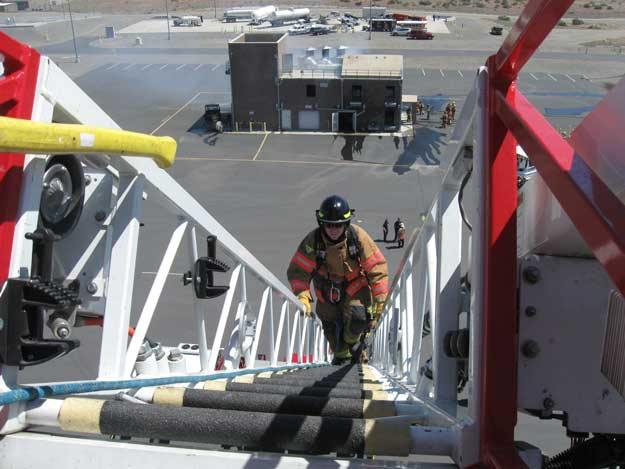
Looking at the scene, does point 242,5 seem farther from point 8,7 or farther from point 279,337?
point 279,337

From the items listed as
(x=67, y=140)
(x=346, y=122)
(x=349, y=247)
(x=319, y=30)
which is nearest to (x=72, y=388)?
(x=67, y=140)

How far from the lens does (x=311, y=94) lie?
3406 centimetres

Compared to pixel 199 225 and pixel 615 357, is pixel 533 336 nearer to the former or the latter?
pixel 615 357

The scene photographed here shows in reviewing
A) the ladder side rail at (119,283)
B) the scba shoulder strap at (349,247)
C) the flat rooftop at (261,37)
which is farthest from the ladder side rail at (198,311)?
the flat rooftop at (261,37)

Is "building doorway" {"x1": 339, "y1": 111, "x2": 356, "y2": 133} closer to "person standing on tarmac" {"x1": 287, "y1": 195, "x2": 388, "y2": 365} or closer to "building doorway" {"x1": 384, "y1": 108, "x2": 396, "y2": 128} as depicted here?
"building doorway" {"x1": 384, "y1": 108, "x2": 396, "y2": 128}

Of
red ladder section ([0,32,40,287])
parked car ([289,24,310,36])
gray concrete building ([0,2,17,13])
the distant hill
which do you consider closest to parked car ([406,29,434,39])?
parked car ([289,24,310,36])

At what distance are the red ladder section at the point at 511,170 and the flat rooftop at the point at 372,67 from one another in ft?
105

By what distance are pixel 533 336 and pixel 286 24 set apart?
71.1 metres

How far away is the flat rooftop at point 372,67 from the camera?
33.6 metres

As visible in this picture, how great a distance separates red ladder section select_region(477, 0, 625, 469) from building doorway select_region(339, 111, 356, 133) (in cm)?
3169

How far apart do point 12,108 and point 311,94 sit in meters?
32.6

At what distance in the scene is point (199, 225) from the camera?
13.9 feet

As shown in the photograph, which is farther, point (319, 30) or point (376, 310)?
point (319, 30)

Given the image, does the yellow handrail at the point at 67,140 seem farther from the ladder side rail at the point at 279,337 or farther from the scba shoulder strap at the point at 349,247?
the scba shoulder strap at the point at 349,247
